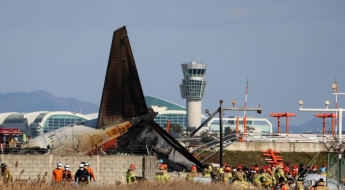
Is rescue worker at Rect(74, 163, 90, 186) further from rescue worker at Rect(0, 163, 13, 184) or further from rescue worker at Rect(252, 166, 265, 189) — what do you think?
rescue worker at Rect(252, 166, 265, 189)

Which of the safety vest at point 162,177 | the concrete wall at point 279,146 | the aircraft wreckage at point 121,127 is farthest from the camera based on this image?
the concrete wall at point 279,146

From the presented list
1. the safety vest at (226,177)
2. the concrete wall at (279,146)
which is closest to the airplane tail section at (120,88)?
the safety vest at (226,177)

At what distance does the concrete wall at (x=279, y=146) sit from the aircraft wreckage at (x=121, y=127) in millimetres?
20593

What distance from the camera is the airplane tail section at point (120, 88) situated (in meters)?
52.8

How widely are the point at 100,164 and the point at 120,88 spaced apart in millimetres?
6660

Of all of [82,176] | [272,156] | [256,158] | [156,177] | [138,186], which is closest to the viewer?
[138,186]

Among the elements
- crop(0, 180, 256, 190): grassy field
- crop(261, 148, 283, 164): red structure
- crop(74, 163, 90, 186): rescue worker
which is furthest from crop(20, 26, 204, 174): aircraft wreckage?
crop(261, 148, 283, 164): red structure

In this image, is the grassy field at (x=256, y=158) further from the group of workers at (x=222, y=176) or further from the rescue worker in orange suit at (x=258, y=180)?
the rescue worker in orange suit at (x=258, y=180)

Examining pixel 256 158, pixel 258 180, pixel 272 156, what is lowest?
pixel 258 180

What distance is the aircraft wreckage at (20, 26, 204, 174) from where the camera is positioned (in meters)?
51.8

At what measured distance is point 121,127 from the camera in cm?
5256

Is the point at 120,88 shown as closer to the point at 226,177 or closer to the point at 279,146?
the point at 226,177

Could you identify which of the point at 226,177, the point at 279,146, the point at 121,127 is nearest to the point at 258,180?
the point at 226,177

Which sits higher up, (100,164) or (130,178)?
(100,164)
